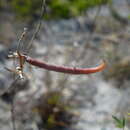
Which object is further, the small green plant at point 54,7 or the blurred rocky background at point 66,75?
the small green plant at point 54,7

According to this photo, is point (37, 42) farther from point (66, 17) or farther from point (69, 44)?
point (66, 17)

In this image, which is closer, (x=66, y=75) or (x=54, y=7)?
(x=66, y=75)

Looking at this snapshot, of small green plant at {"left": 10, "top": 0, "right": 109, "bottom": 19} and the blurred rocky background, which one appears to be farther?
small green plant at {"left": 10, "top": 0, "right": 109, "bottom": 19}

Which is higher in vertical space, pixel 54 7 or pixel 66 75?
pixel 54 7

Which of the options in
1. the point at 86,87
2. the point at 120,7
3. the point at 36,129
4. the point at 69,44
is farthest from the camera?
the point at 120,7

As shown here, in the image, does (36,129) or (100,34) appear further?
(100,34)

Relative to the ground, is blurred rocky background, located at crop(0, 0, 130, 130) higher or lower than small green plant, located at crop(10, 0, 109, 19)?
lower

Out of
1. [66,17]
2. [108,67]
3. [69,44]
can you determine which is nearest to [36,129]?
[108,67]

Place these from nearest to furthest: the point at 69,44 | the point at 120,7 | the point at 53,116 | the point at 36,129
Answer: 1. the point at 36,129
2. the point at 53,116
3. the point at 69,44
4. the point at 120,7

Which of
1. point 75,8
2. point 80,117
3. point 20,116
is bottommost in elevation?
point 80,117

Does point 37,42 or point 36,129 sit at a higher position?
point 37,42

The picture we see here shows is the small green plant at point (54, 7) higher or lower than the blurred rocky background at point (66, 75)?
higher
